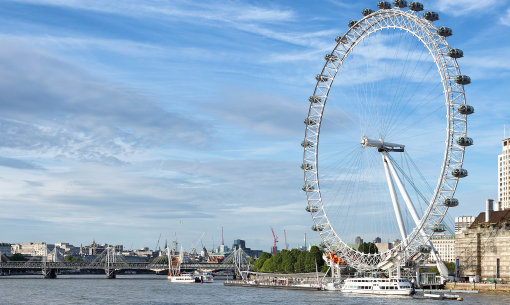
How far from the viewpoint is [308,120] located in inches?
3647

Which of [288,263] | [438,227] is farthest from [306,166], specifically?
[288,263]

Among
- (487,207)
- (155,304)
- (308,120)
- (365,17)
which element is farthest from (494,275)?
(155,304)

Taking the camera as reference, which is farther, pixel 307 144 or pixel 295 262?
pixel 295 262

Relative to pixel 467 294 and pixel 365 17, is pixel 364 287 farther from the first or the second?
pixel 365 17

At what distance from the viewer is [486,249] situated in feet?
383

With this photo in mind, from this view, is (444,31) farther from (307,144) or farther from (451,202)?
(307,144)

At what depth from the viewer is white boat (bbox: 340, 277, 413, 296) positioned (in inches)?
3398

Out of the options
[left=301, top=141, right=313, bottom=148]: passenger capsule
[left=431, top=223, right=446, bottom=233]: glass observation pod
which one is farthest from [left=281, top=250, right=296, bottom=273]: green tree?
[left=431, top=223, right=446, bottom=233]: glass observation pod

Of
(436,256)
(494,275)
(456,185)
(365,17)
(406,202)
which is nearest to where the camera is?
(456,185)

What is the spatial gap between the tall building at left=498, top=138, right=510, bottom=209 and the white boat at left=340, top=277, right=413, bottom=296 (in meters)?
101

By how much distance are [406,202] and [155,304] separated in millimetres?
32664

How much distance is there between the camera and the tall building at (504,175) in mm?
184650

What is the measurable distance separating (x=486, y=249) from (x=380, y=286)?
35.8 m

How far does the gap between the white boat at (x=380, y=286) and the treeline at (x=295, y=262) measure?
140 feet
